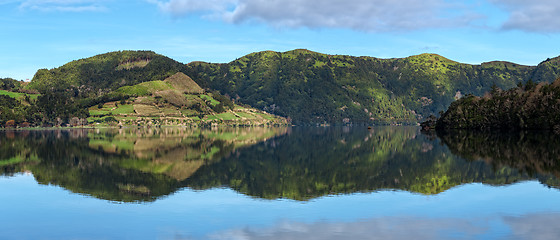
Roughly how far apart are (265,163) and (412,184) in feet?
97.1

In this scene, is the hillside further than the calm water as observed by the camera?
Yes

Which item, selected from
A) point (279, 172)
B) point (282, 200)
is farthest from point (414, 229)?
point (279, 172)

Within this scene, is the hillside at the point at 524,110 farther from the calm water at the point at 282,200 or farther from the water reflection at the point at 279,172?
the calm water at the point at 282,200

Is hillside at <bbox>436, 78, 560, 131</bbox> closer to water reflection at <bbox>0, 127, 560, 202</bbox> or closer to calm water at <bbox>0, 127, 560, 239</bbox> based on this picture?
water reflection at <bbox>0, 127, 560, 202</bbox>

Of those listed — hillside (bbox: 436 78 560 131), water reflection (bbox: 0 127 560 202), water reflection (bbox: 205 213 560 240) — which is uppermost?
hillside (bbox: 436 78 560 131)

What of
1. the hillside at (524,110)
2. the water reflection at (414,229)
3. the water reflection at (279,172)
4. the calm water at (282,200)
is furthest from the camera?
the hillside at (524,110)

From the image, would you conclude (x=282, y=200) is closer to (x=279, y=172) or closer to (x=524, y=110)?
(x=279, y=172)

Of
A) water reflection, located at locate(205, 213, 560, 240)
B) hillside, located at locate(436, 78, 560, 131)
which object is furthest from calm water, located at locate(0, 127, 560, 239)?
hillside, located at locate(436, 78, 560, 131)

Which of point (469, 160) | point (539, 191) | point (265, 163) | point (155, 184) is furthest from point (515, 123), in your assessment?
point (155, 184)

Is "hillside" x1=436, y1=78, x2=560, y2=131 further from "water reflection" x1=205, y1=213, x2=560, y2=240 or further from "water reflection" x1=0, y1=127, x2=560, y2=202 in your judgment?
"water reflection" x1=205, y1=213, x2=560, y2=240

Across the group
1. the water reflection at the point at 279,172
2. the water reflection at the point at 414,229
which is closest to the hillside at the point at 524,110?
the water reflection at the point at 279,172

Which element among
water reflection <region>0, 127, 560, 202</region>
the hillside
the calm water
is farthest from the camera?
the hillside

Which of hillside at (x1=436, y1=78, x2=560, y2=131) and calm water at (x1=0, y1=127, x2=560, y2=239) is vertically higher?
hillside at (x1=436, y1=78, x2=560, y2=131)

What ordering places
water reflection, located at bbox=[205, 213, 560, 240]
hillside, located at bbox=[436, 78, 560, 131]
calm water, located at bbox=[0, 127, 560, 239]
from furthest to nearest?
hillside, located at bbox=[436, 78, 560, 131] → calm water, located at bbox=[0, 127, 560, 239] → water reflection, located at bbox=[205, 213, 560, 240]
